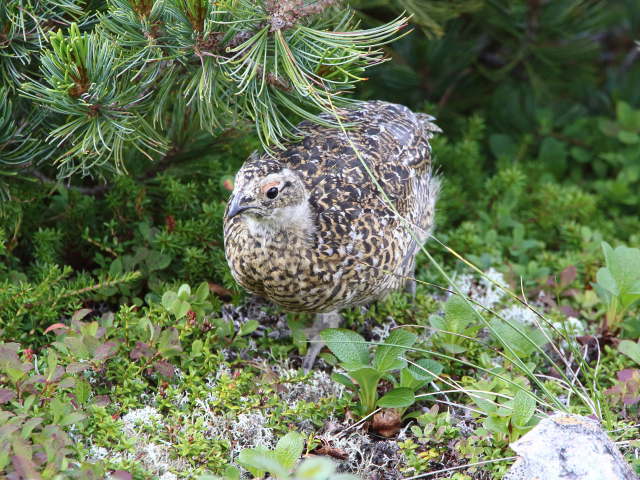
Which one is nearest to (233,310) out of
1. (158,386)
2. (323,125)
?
(158,386)

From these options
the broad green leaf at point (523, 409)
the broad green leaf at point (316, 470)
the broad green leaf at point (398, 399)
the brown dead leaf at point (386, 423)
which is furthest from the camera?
the brown dead leaf at point (386, 423)

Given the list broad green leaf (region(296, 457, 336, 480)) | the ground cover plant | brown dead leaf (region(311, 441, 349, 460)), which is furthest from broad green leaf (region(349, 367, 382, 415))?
broad green leaf (region(296, 457, 336, 480))

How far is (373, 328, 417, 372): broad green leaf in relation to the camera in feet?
10.2

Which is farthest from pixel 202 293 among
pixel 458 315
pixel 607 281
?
pixel 607 281

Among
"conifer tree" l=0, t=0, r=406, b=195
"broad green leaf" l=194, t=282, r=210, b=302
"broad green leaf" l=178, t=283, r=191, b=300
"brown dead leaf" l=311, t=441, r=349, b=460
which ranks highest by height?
"conifer tree" l=0, t=0, r=406, b=195

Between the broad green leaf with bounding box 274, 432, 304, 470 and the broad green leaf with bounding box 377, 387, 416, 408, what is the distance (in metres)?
0.47

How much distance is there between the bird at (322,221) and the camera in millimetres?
3162

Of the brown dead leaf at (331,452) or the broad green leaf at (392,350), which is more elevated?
the broad green leaf at (392,350)

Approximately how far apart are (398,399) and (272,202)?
0.94m

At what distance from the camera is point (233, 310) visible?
12.7 feet

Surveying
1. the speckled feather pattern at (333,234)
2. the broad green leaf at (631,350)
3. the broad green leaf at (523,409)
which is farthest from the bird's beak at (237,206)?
the broad green leaf at (631,350)

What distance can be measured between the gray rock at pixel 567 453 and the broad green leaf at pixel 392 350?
595 mm

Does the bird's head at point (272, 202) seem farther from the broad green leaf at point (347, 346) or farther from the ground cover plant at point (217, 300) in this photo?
the broad green leaf at point (347, 346)

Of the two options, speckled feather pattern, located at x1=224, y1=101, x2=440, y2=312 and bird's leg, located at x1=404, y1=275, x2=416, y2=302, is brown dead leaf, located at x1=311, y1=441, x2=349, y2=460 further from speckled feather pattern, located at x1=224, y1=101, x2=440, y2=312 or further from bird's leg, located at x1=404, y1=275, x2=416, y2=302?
bird's leg, located at x1=404, y1=275, x2=416, y2=302
